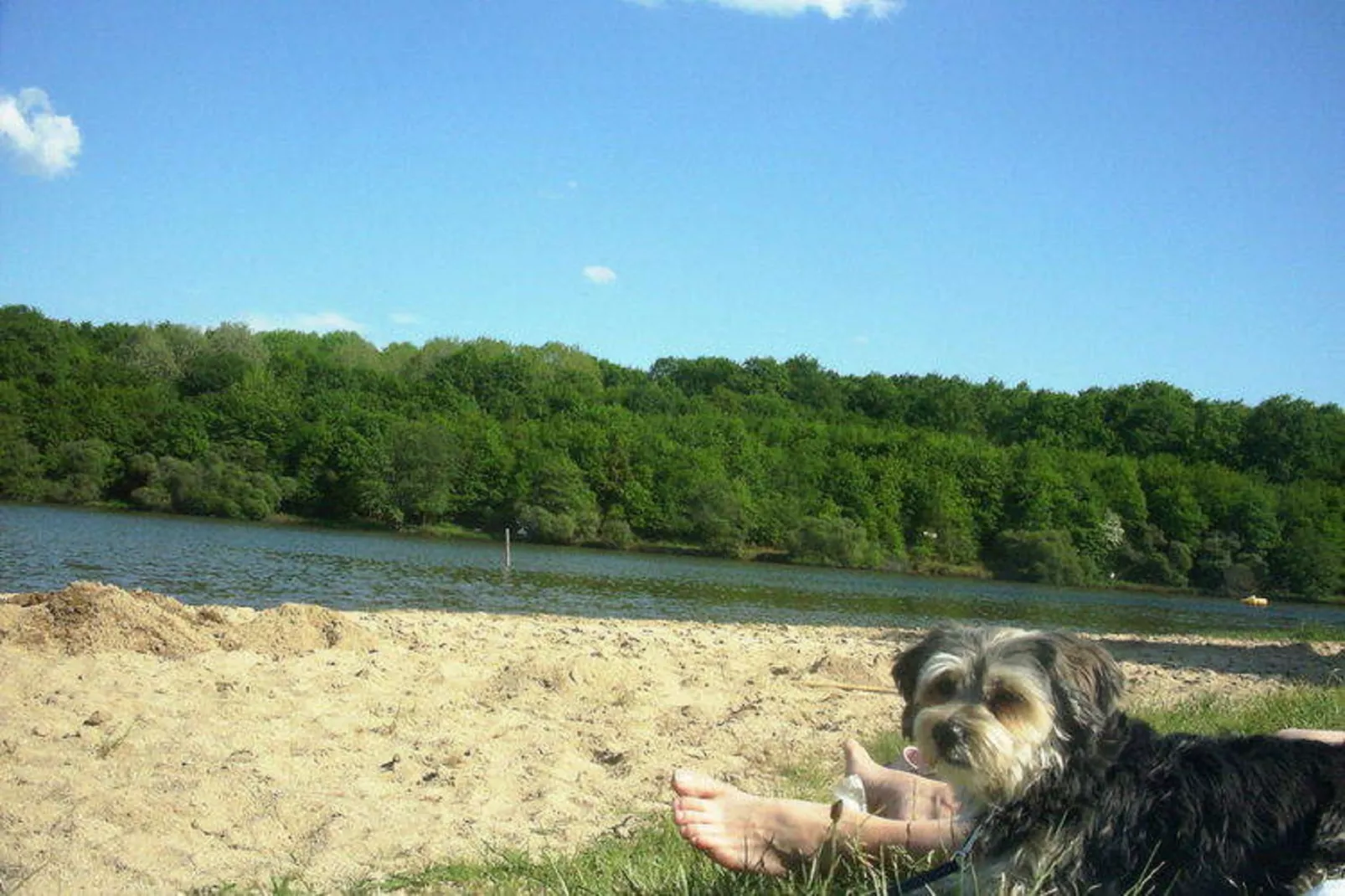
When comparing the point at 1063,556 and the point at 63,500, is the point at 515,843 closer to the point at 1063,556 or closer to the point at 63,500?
the point at 63,500

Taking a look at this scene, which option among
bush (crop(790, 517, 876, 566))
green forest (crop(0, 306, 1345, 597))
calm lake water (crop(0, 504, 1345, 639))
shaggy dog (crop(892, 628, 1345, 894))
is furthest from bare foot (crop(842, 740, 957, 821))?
bush (crop(790, 517, 876, 566))

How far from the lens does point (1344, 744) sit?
303 cm

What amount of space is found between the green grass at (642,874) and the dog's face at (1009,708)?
38 centimetres

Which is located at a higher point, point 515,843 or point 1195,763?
point 1195,763

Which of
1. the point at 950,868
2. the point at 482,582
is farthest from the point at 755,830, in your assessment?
the point at 482,582

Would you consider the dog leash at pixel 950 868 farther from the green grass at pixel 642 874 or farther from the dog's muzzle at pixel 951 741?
the dog's muzzle at pixel 951 741

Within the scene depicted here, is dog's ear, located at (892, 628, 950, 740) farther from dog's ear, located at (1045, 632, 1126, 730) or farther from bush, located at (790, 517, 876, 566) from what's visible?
bush, located at (790, 517, 876, 566)

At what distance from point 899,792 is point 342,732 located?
14.8ft

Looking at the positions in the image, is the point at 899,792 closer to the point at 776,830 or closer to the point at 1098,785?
the point at 776,830

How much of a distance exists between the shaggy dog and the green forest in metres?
61.0

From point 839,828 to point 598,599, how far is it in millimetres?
23756

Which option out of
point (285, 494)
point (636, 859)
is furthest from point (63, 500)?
point (636, 859)

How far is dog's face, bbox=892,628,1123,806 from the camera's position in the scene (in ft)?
9.77

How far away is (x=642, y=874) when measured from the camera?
144 inches
